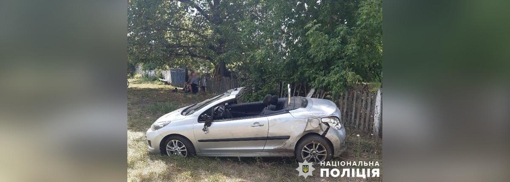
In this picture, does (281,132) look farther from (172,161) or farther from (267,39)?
(172,161)

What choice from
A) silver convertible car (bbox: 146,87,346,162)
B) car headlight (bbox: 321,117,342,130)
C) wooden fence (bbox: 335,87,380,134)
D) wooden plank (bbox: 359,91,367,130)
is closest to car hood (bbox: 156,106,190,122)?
silver convertible car (bbox: 146,87,346,162)

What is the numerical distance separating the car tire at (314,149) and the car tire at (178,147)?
0.79 meters

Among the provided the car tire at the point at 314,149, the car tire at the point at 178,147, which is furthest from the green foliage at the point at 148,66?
the car tire at the point at 314,149

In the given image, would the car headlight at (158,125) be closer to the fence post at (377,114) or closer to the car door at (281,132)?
the car door at (281,132)

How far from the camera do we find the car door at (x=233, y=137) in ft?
6.89

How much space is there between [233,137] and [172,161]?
505 millimetres

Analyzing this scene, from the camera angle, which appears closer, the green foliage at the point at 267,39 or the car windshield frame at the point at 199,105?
the green foliage at the point at 267,39

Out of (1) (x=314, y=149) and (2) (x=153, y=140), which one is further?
(2) (x=153, y=140)

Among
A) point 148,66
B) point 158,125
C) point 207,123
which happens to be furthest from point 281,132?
point 148,66

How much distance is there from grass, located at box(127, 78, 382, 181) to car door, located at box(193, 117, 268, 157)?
7 centimetres

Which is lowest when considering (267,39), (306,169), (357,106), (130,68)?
(306,169)

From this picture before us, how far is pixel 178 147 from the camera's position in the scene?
219cm

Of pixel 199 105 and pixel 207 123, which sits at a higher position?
pixel 199 105
